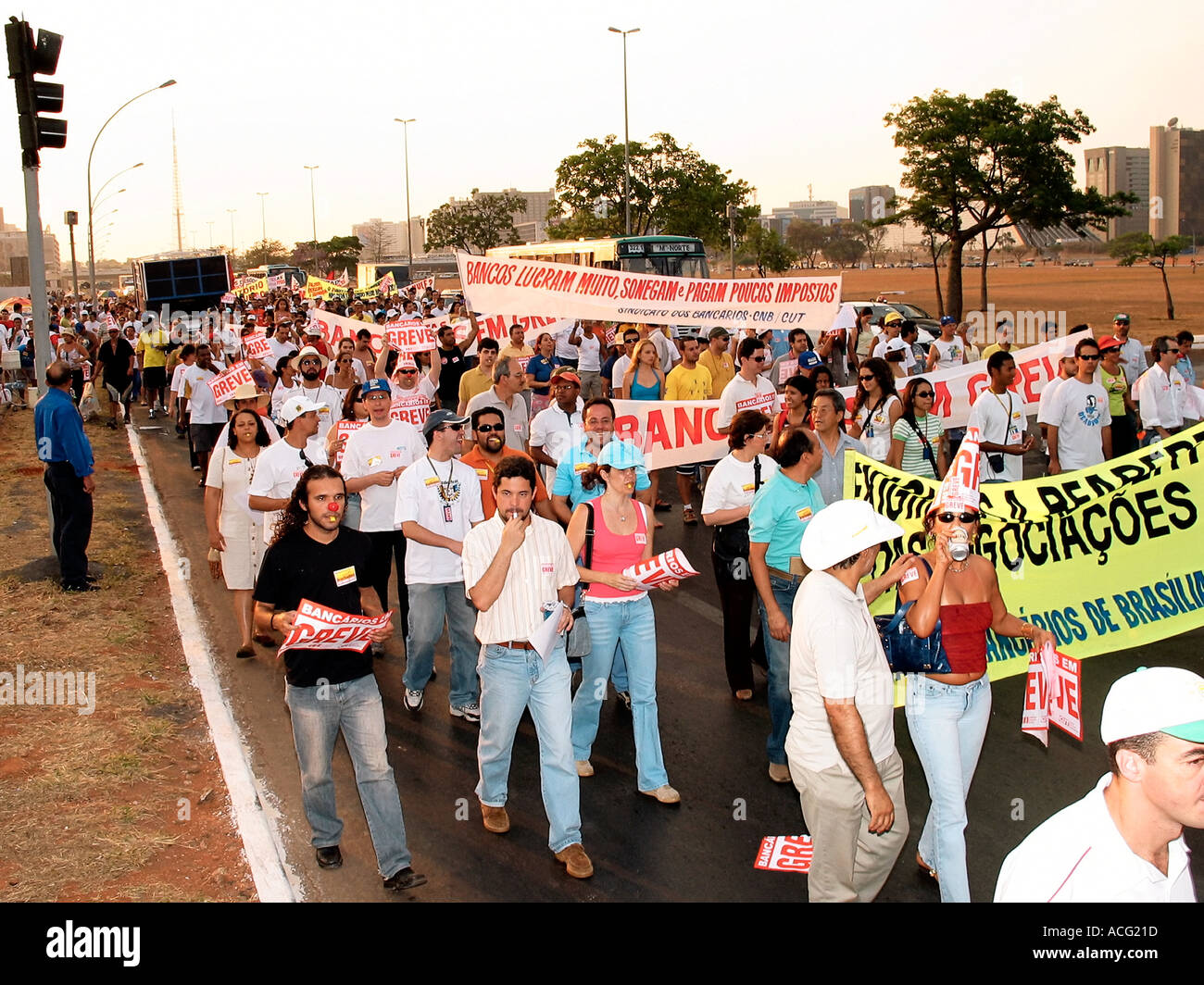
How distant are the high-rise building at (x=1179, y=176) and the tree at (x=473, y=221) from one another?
3418 inches

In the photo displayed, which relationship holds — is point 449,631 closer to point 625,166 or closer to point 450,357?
point 450,357

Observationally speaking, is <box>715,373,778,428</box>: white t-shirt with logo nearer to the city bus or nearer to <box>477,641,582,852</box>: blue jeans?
<box>477,641,582,852</box>: blue jeans

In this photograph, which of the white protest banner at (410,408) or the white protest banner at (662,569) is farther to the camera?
the white protest banner at (410,408)

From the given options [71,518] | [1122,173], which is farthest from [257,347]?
[1122,173]

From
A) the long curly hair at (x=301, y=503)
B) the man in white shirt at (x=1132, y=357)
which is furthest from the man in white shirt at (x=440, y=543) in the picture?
the man in white shirt at (x=1132, y=357)

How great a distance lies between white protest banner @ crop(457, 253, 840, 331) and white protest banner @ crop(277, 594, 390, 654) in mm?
10051

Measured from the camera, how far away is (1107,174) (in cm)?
14150

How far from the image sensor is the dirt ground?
5418mm

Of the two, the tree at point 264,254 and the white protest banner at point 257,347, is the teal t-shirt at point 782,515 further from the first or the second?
the tree at point 264,254

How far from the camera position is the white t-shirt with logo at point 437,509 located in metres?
7.04

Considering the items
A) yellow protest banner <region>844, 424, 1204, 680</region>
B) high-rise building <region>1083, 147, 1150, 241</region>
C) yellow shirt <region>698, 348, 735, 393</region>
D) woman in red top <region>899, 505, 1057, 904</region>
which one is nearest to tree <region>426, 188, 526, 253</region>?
yellow shirt <region>698, 348, 735, 393</region>

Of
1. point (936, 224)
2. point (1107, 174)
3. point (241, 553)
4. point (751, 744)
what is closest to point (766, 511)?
point (751, 744)

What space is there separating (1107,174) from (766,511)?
152444 mm
